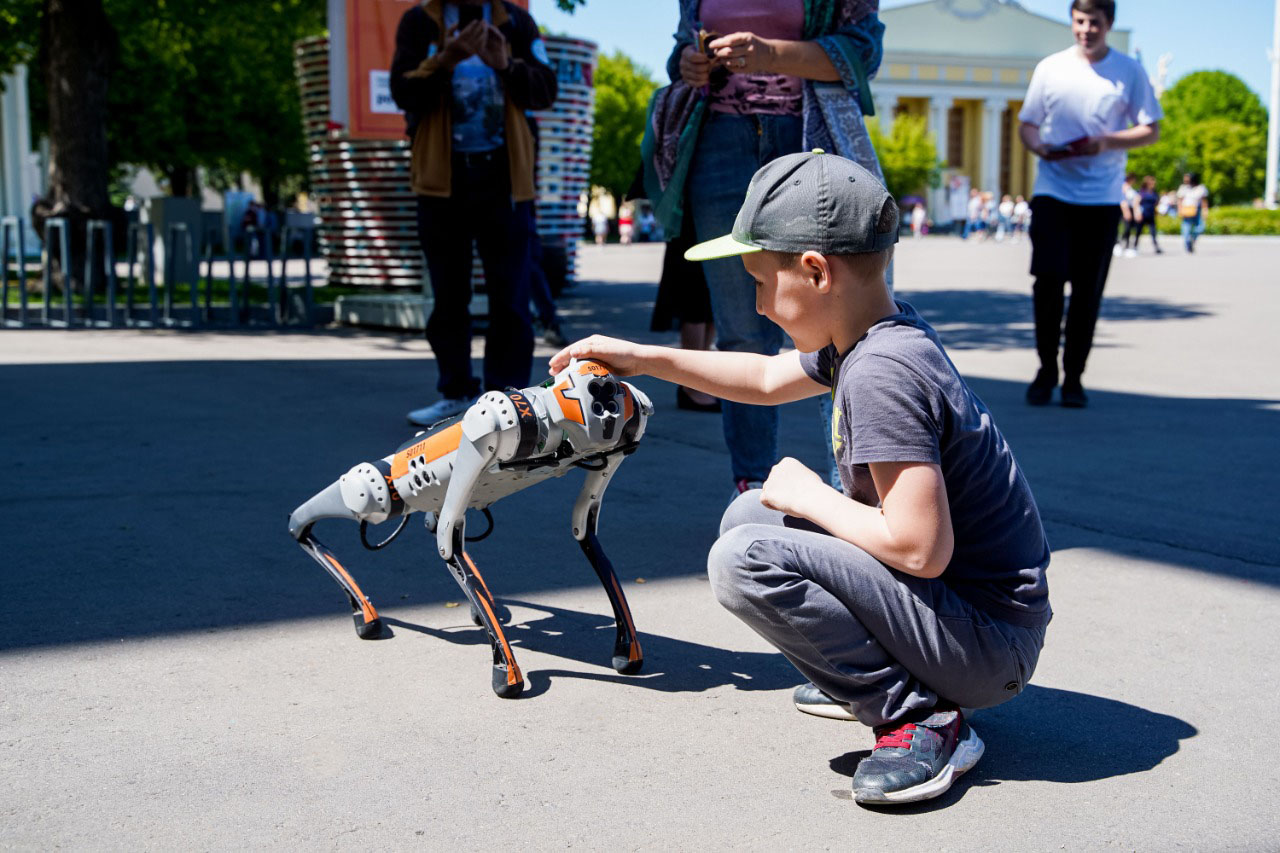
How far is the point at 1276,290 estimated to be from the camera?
1658 centimetres

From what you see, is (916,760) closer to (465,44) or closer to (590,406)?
(590,406)

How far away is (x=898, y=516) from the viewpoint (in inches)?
93.7

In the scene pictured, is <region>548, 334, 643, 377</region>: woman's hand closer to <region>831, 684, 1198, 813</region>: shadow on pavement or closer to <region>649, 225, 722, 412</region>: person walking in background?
<region>831, 684, 1198, 813</region>: shadow on pavement

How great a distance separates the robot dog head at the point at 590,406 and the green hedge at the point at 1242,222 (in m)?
47.3

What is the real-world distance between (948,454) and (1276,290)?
52.5 feet

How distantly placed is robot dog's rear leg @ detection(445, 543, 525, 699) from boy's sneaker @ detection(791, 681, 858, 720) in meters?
0.63

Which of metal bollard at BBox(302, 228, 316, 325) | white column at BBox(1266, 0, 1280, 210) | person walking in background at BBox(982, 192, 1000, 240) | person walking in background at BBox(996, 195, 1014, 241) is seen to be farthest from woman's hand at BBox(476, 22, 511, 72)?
white column at BBox(1266, 0, 1280, 210)

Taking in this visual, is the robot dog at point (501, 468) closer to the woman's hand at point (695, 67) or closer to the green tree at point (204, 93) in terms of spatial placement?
the woman's hand at point (695, 67)

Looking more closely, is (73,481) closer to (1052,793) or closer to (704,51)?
(704,51)

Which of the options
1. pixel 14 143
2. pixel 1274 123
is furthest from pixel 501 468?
pixel 1274 123

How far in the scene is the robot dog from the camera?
2.81m

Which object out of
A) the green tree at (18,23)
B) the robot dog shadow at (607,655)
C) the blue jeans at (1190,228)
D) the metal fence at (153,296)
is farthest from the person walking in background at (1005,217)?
the robot dog shadow at (607,655)

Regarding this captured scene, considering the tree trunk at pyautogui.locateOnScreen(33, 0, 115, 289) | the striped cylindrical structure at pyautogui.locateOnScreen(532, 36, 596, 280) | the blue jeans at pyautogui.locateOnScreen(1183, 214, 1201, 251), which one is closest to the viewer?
the tree trunk at pyautogui.locateOnScreen(33, 0, 115, 289)

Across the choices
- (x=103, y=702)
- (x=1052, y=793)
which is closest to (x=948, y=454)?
(x=1052, y=793)
